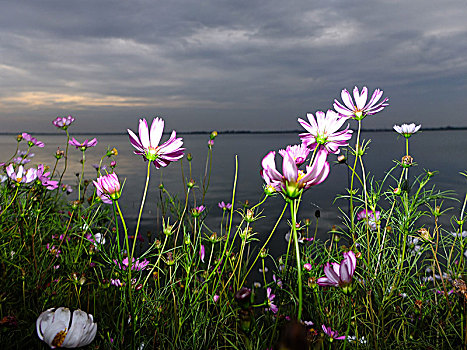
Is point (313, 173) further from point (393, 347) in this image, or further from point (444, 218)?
point (444, 218)

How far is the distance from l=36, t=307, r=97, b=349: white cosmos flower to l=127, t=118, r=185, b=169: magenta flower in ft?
1.28

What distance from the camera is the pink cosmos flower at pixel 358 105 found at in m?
1.15

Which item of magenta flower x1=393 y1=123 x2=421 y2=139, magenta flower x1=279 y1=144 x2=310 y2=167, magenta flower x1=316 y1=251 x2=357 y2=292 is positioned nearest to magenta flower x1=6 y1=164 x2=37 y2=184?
magenta flower x1=279 y1=144 x2=310 y2=167

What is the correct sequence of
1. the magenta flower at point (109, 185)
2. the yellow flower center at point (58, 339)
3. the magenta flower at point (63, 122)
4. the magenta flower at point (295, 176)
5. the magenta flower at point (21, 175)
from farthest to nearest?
the magenta flower at point (63, 122) < the magenta flower at point (21, 175) < the magenta flower at point (109, 185) < the yellow flower center at point (58, 339) < the magenta flower at point (295, 176)

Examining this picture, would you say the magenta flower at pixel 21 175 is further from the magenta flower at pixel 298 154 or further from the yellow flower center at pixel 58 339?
the magenta flower at pixel 298 154

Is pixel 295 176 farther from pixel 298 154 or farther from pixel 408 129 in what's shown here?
pixel 408 129

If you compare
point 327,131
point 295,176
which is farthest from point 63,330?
point 327,131

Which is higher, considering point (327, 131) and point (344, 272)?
point (327, 131)

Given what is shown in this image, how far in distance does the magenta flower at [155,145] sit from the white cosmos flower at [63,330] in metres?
0.39

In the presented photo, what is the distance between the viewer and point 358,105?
3.83 ft

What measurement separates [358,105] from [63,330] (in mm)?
1027

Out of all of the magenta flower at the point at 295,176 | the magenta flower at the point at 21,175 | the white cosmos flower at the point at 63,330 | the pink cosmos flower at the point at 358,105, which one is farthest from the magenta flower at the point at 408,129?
the magenta flower at the point at 21,175

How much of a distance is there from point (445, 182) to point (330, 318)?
6.88 metres

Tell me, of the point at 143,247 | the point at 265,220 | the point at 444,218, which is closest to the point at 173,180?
the point at 265,220
